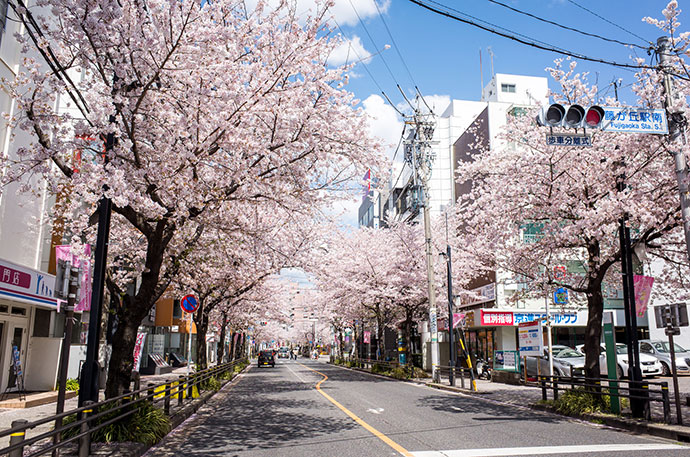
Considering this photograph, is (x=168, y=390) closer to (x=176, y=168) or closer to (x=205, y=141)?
(x=176, y=168)

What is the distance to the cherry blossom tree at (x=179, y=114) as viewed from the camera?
8.32m

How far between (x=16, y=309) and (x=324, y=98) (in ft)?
46.6

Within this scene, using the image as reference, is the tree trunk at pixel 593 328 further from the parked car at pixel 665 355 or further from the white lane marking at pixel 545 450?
the parked car at pixel 665 355

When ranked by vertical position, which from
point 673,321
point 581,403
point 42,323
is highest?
point 673,321

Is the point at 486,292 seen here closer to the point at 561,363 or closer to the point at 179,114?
the point at 561,363

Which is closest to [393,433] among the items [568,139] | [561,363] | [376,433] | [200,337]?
[376,433]

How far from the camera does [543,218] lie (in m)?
14.6

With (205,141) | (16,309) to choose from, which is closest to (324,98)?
(205,141)

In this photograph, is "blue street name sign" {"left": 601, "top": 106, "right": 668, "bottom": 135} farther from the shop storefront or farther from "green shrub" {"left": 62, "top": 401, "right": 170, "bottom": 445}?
the shop storefront

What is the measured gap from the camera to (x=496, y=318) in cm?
3241

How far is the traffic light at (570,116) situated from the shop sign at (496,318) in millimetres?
23423

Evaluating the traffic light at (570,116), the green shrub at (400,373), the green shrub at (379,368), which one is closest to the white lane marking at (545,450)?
the traffic light at (570,116)

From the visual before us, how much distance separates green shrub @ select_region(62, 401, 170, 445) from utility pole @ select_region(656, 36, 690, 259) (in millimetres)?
11099

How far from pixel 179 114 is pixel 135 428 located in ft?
18.6
